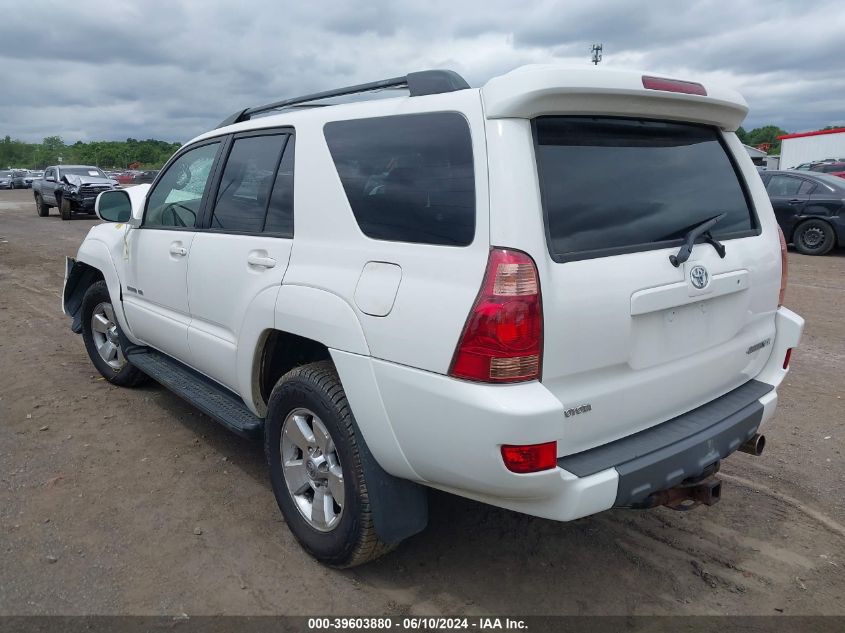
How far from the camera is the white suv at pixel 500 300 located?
2250 millimetres

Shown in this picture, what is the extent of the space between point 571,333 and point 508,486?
547 millimetres

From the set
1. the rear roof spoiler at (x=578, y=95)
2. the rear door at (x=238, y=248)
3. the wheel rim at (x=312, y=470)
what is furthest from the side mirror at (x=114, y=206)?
the rear roof spoiler at (x=578, y=95)

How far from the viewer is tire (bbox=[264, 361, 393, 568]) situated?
268cm

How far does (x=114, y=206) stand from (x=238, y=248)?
6.04ft

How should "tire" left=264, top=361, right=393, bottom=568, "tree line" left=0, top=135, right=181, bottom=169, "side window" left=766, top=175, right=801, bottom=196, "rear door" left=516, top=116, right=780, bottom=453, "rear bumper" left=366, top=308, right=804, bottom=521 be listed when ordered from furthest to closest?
"tree line" left=0, top=135, right=181, bottom=169, "side window" left=766, top=175, right=801, bottom=196, "tire" left=264, top=361, right=393, bottom=568, "rear door" left=516, top=116, right=780, bottom=453, "rear bumper" left=366, top=308, right=804, bottom=521

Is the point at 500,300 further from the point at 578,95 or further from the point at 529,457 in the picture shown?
the point at 578,95

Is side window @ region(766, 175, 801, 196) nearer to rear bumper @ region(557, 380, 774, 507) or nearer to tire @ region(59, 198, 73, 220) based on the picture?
rear bumper @ region(557, 380, 774, 507)

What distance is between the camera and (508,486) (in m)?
2.27

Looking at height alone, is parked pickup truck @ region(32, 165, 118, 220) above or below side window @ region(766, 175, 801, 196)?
below

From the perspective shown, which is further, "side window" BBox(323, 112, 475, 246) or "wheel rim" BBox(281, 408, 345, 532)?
"wheel rim" BBox(281, 408, 345, 532)

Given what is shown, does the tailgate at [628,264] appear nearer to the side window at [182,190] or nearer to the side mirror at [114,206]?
the side window at [182,190]

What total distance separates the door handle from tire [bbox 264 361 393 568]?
1.68 feet

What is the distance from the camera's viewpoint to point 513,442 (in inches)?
85.6

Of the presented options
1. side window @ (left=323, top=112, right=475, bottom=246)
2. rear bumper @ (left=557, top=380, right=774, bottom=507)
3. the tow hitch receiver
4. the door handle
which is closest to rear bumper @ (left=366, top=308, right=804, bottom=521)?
rear bumper @ (left=557, top=380, right=774, bottom=507)
